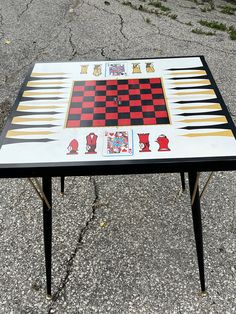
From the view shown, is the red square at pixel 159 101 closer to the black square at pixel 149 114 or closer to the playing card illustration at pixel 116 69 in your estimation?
the black square at pixel 149 114

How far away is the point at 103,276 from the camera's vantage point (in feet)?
6.73

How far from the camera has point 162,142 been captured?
5.17 ft

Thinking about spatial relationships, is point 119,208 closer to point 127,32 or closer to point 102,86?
point 102,86

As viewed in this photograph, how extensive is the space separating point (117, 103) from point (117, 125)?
0.22 metres

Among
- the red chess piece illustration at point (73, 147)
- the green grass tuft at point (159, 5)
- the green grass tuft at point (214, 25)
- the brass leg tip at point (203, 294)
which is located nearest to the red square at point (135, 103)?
the red chess piece illustration at point (73, 147)

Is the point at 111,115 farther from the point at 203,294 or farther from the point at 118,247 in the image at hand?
the point at 203,294

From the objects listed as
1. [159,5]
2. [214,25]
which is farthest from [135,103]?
[159,5]

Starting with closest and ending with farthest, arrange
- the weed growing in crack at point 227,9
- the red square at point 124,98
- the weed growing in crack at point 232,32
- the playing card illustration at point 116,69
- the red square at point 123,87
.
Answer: the red square at point 124,98, the red square at point 123,87, the playing card illustration at point 116,69, the weed growing in crack at point 232,32, the weed growing in crack at point 227,9

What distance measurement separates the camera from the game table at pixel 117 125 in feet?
4.85

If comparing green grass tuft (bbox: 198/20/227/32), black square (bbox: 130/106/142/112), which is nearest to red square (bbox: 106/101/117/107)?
black square (bbox: 130/106/142/112)

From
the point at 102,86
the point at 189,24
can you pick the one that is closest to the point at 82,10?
the point at 189,24

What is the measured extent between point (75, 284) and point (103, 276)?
17 centimetres

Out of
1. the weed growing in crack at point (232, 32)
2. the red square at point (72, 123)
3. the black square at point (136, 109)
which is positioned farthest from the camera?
the weed growing in crack at point (232, 32)

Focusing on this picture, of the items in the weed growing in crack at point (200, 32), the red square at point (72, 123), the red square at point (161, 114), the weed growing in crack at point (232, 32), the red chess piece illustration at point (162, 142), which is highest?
the red chess piece illustration at point (162, 142)
